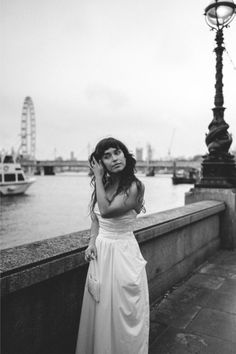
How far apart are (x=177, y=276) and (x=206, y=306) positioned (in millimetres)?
755

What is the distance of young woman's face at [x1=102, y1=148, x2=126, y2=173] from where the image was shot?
217 cm

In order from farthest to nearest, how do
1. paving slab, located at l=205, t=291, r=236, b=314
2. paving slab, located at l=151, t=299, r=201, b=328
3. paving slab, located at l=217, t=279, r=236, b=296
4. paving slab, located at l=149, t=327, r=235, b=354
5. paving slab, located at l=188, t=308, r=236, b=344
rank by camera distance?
paving slab, located at l=217, t=279, r=236, b=296 < paving slab, located at l=205, t=291, r=236, b=314 < paving slab, located at l=151, t=299, r=201, b=328 < paving slab, located at l=188, t=308, r=236, b=344 < paving slab, located at l=149, t=327, r=235, b=354

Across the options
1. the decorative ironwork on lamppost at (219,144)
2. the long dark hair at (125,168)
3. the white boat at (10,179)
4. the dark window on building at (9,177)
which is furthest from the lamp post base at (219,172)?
the dark window on building at (9,177)

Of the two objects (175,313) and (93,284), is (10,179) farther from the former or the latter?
(93,284)

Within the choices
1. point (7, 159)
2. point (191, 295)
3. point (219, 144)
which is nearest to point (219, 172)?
point (219, 144)

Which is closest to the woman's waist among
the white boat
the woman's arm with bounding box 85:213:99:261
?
the woman's arm with bounding box 85:213:99:261

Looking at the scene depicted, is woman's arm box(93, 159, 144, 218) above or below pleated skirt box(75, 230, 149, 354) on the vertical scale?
above

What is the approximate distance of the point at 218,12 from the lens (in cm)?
593

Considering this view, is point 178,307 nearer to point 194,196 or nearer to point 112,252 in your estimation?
point 112,252

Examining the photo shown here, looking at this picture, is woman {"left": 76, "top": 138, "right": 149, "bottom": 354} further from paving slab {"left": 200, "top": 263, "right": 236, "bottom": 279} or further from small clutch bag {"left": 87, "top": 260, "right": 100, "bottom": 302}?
paving slab {"left": 200, "top": 263, "right": 236, "bottom": 279}

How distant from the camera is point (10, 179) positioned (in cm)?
5122

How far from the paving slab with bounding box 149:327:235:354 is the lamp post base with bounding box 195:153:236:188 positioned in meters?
3.86

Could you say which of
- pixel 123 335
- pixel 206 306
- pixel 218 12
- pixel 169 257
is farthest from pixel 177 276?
pixel 218 12

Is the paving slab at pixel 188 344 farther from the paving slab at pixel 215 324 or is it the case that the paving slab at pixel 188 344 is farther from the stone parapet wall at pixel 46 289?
the stone parapet wall at pixel 46 289
